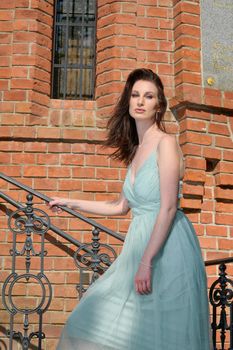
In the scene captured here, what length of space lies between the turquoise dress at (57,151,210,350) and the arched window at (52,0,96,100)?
3.84 meters

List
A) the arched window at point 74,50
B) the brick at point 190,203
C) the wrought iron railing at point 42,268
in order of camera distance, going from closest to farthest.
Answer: the wrought iron railing at point 42,268
the brick at point 190,203
the arched window at point 74,50

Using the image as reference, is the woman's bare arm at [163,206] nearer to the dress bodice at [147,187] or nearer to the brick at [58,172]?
the dress bodice at [147,187]

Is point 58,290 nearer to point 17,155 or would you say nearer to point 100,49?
point 17,155

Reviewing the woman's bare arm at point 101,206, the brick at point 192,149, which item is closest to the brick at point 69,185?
the brick at point 192,149

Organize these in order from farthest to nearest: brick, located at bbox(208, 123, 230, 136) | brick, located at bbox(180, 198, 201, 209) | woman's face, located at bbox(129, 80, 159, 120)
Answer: brick, located at bbox(208, 123, 230, 136), brick, located at bbox(180, 198, 201, 209), woman's face, located at bbox(129, 80, 159, 120)

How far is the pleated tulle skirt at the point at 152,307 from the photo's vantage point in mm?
1991

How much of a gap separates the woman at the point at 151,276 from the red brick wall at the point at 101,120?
274 cm

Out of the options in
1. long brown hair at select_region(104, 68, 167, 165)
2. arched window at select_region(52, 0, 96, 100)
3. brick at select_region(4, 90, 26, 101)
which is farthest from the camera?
arched window at select_region(52, 0, 96, 100)

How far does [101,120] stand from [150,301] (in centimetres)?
358

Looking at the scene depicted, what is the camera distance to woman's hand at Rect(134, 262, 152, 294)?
79.8 inches

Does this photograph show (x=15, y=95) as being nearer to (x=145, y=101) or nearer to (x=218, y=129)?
(x=218, y=129)

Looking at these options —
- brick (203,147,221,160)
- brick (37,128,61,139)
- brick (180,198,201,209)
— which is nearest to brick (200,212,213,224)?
brick (180,198,201,209)

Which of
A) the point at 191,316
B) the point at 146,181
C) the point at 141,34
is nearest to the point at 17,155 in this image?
the point at 141,34

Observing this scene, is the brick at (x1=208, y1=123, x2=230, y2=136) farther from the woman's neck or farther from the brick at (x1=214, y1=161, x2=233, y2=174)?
the woman's neck
